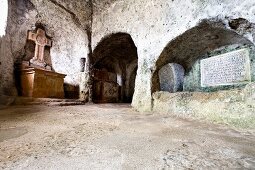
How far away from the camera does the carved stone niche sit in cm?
497

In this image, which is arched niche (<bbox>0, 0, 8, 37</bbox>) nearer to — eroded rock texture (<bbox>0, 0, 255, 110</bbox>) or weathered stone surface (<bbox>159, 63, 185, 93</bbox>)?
eroded rock texture (<bbox>0, 0, 255, 110</bbox>)

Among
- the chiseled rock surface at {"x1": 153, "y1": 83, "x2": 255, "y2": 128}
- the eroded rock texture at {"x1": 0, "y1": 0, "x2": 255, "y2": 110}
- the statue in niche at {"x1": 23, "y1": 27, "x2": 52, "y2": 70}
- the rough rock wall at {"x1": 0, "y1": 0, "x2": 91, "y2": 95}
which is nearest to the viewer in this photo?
the chiseled rock surface at {"x1": 153, "y1": 83, "x2": 255, "y2": 128}

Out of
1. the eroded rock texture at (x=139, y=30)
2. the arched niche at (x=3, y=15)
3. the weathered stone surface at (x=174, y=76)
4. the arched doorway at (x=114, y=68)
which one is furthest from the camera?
the arched doorway at (x=114, y=68)

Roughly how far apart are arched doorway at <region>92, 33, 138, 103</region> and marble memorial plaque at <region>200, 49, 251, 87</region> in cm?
288

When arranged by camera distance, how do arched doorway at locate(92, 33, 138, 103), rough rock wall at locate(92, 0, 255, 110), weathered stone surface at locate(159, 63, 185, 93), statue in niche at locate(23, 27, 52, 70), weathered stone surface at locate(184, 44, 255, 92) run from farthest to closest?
arched doorway at locate(92, 33, 138, 103) → statue in niche at locate(23, 27, 52, 70) → weathered stone surface at locate(159, 63, 185, 93) → weathered stone surface at locate(184, 44, 255, 92) → rough rock wall at locate(92, 0, 255, 110)

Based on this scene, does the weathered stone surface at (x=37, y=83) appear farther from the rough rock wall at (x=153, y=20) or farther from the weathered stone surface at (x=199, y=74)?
the weathered stone surface at (x=199, y=74)

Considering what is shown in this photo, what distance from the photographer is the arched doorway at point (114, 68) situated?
6576 mm

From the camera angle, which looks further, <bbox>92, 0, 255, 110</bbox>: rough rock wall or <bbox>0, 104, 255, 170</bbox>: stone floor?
<bbox>92, 0, 255, 110</bbox>: rough rock wall

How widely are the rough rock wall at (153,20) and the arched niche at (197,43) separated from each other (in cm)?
14

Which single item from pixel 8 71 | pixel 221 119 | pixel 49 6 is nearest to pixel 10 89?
pixel 8 71

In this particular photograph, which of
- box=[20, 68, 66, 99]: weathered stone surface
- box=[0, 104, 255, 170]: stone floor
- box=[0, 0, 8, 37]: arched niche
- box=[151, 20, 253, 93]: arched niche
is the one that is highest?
box=[0, 0, 8, 37]: arched niche

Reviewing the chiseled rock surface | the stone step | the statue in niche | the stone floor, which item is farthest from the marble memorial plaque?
the statue in niche

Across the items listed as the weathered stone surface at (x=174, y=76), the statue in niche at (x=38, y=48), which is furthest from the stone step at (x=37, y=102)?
the weathered stone surface at (x=174, y=76)

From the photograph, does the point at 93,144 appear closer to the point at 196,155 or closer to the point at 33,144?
the point at 33,144
